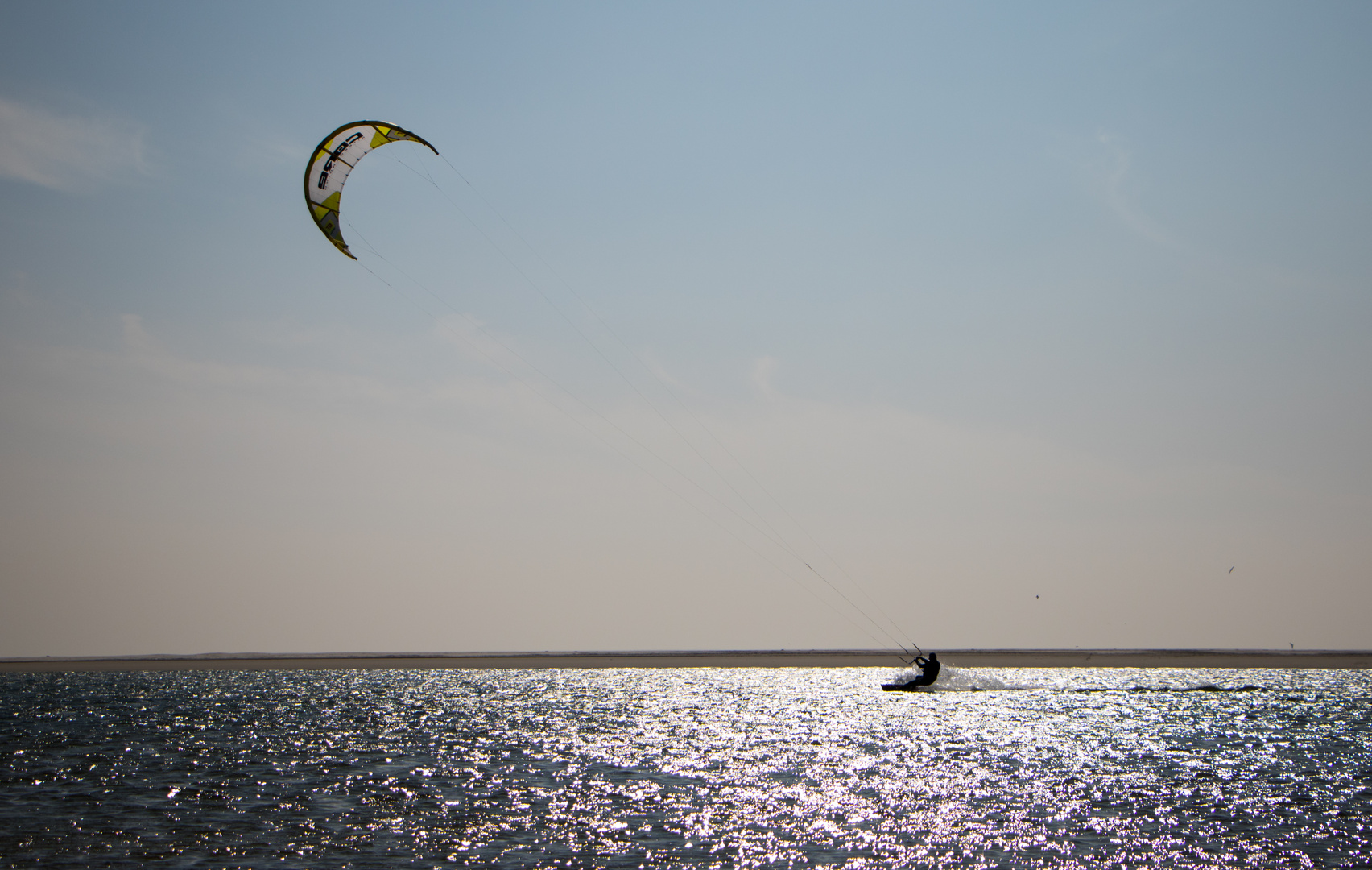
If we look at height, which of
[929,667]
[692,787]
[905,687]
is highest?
[929,667]

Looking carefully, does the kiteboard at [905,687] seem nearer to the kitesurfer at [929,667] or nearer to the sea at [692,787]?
the kitesurfer at [929,667]

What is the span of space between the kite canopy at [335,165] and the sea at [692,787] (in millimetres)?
13410

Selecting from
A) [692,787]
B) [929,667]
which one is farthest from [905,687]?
[692,787]

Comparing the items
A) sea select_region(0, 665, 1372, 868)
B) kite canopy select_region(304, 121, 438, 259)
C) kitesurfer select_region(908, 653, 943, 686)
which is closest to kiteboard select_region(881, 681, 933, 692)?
kitesurfer select_region(908, 653, 943, 686)

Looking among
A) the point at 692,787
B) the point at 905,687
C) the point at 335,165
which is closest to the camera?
the point at 692,787

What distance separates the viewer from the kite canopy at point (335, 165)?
23000 mm

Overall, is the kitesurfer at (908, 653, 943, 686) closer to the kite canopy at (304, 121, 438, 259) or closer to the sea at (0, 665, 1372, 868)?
the sea at (0, 665, 1372, 868)

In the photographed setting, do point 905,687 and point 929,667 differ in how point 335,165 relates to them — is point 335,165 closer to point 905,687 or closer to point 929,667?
point 929,667

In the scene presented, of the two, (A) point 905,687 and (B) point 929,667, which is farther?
(A) point 905,687

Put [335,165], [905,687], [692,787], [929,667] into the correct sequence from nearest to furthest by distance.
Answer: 1. [692,787]
2. [335,165]
3. [929,667]
4. [905,687]

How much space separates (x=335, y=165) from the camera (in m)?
23.7

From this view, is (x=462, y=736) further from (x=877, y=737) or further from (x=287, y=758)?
(x=877, y=737)

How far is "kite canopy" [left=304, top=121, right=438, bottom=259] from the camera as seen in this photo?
75.5ft

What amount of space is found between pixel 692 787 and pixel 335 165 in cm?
1759
